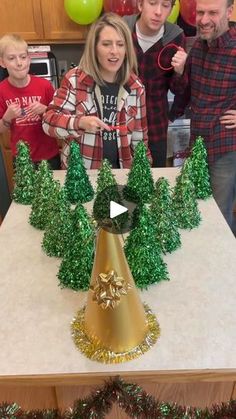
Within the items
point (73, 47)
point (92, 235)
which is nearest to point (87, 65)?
point (92, 235)

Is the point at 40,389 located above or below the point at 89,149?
below

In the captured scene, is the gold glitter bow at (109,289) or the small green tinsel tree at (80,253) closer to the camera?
the gold glitter bow at (109,289)

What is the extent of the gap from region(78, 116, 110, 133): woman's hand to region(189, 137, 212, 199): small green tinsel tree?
368mm

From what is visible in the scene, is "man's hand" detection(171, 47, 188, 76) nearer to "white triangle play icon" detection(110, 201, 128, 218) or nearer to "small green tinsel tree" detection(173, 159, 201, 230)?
"small green tinsel tree" detection(173, 159, 201, 230)

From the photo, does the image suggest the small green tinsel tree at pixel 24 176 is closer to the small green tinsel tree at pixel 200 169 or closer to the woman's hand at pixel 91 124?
the woman's hand at pixel 91 124

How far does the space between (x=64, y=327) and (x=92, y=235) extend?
23 cm

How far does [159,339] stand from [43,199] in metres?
0.57

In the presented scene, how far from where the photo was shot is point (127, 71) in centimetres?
148

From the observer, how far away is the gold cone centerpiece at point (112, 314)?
69 cm

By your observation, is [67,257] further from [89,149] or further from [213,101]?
[213,101]

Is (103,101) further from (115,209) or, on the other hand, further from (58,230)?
(115,209)

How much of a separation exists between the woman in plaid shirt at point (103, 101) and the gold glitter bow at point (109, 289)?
0.83m

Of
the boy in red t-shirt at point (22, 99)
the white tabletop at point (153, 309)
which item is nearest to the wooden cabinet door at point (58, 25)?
the boy in red t-shirt at point (22, 99)
